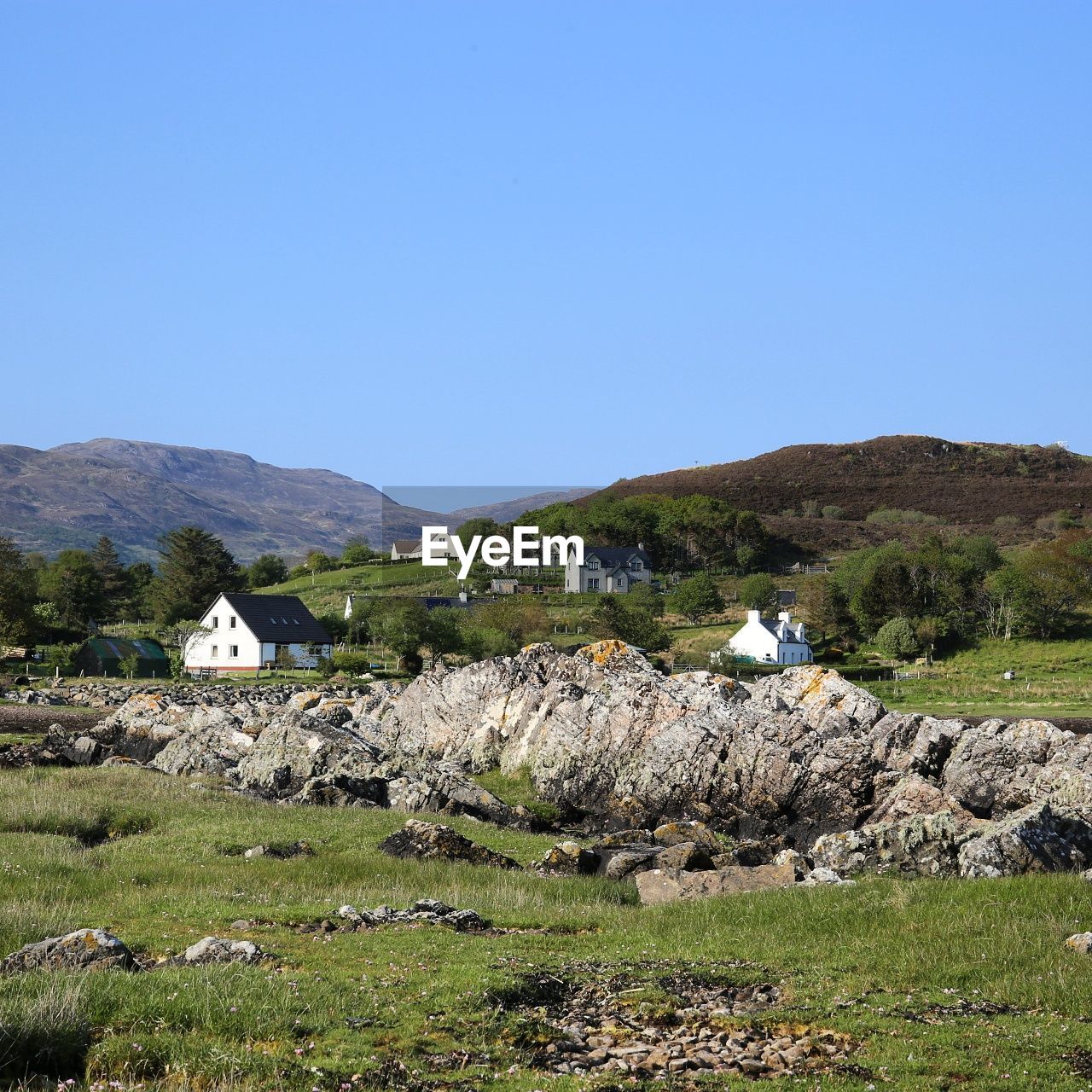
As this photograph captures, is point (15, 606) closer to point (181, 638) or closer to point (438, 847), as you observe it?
point (181, 638)

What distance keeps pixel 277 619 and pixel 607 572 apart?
6393 cm

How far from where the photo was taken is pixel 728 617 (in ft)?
431

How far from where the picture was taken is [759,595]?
5192 inches

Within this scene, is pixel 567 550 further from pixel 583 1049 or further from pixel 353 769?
pixel 583 1049

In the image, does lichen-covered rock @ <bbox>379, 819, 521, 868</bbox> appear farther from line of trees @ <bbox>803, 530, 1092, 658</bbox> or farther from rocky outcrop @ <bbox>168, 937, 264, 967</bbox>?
line of trees @ <bbox>803, 530, 1092, 658</bbox>

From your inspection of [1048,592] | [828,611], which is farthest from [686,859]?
[828,611]

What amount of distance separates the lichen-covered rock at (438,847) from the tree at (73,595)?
98.2 m

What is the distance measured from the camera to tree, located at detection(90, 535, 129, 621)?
137500mm

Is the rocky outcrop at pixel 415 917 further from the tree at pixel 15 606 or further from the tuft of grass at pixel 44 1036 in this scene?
the tree at pixel 15 606

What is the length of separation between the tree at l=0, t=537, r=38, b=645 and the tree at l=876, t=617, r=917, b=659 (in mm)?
71063

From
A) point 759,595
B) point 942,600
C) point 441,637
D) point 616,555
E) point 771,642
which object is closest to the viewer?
point 441,637

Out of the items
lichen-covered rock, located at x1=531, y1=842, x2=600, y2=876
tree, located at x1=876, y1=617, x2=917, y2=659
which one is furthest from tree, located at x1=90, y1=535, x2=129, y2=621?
lichen-covered rock, located at x1=531, y1=842, x2=600, y2=876

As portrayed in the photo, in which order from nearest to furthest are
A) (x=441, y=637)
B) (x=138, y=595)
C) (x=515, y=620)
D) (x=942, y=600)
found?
(x=441, y=637) < (x=515, y=620) < (x=942, y=600) < (x=138, y=595)

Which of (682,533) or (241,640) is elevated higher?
(682,533)
